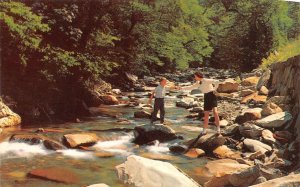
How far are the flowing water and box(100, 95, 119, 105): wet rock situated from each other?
6.53 feet

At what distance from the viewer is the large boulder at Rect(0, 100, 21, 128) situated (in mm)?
6978

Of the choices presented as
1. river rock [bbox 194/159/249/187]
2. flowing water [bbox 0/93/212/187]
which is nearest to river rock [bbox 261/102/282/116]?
flowing water [bbox 0/93/212/187]

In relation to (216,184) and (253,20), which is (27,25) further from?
(253,20)

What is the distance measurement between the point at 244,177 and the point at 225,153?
192 cm

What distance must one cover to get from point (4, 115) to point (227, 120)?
457cm

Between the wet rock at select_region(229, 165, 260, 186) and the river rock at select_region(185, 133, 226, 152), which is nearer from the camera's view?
the wet rock at select_region(229, 165, 260, 186)

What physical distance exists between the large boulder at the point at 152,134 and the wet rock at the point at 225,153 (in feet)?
3.31

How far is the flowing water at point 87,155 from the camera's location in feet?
16.1

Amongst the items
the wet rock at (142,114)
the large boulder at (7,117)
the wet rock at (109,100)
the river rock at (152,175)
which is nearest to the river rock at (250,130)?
the wet rock at (142,114)

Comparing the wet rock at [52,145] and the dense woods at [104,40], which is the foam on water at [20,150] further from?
the dense woods at [104,40]

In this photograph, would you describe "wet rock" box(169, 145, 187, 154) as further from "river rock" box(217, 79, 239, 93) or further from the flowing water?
"river rock" box(217, 79, 239, 93)

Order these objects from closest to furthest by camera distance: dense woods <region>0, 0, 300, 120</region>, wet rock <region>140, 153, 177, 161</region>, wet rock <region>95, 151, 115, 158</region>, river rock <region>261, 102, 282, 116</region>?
wet rock <region>95, 151, 115, 158</region> < wet rock <region>140, 153, 177, 161</region> < dense woods <region>0, 0, 300, 120</region> < river rock <region>261, 102, 282, 116</region>

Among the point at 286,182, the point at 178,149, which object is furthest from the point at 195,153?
the point at 286,182

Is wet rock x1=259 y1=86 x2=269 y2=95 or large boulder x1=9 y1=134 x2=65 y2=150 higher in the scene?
wet rock x1=259 y1=86 x2=269 y2=95
